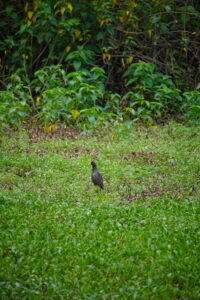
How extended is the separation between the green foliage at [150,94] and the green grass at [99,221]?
8.57 ft

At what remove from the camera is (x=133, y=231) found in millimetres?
6273

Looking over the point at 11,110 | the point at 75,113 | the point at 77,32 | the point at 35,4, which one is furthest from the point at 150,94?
the point at 11,110

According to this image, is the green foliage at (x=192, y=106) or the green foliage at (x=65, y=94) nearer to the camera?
the green foliage at (x=65, y=94)

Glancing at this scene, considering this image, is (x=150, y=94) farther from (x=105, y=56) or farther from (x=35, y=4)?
(x=35, y=4)

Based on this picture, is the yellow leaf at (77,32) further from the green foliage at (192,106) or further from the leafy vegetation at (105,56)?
the green foliage at (192,106)

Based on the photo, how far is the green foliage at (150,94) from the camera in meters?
13.4

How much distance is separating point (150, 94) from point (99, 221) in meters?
8.59

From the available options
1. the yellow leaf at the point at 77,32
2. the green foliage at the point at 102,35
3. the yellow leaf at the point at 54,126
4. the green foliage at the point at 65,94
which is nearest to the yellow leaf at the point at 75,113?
the green foliage at the point at 65,94

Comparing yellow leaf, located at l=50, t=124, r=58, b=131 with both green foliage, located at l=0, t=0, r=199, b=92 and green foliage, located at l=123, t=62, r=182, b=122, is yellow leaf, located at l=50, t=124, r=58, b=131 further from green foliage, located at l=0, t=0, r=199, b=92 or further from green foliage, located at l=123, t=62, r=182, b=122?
green foliage, located at l=0, t=0, r=199, b=92

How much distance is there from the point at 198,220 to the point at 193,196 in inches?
44.8

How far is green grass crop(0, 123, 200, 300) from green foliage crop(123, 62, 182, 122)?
2.61 m

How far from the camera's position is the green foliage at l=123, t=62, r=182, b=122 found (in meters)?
13.4

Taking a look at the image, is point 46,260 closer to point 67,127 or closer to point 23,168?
point 23,168

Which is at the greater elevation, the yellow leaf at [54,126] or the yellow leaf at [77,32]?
the yellow leaf at [77,32]
